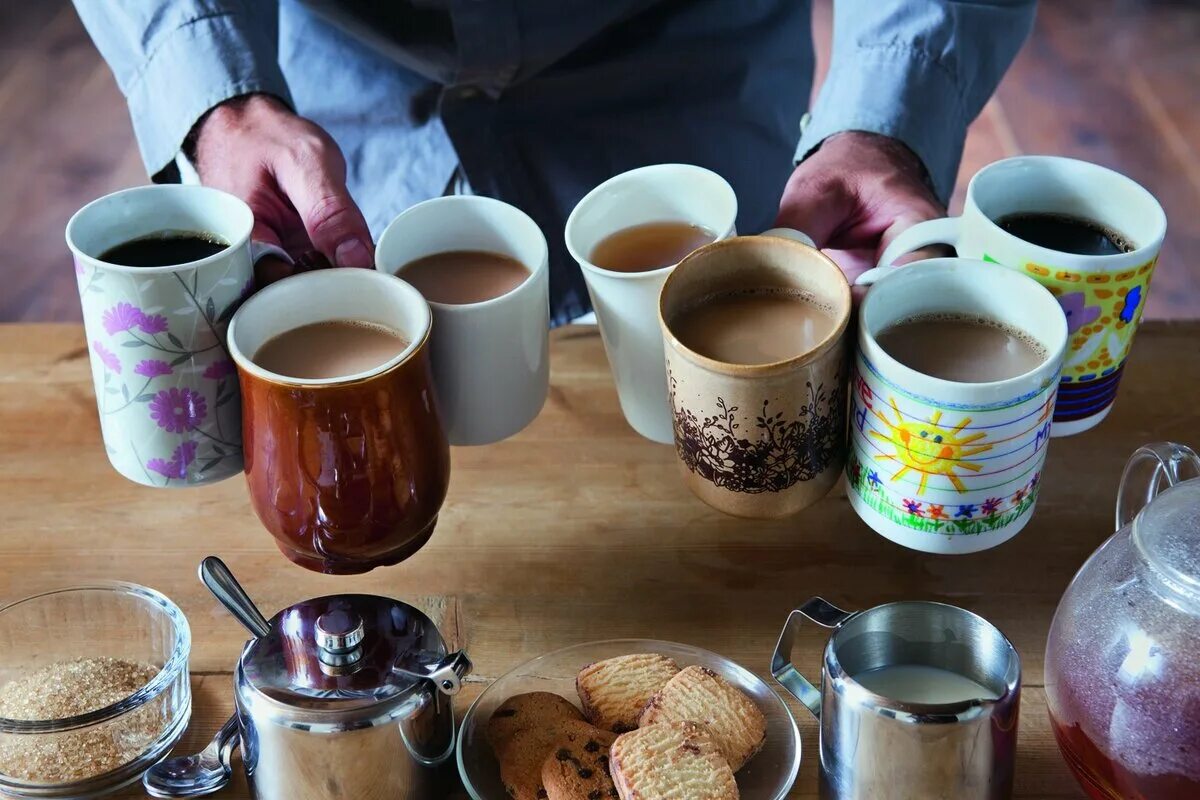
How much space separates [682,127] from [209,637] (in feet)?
2.45

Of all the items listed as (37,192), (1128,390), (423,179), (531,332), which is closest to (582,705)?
(531,332)

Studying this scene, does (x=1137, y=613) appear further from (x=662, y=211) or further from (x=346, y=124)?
(x=346, y=124)

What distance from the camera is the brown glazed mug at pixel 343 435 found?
812mm

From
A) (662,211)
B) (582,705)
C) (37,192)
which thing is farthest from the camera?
(37,192)

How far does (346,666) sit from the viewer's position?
775mm

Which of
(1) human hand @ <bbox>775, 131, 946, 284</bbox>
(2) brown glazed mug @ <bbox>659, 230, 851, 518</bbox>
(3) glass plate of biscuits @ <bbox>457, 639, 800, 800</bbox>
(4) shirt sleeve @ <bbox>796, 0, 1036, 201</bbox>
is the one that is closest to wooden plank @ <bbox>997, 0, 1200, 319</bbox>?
(4) shirt sleeve @ <bbox>796, 0, 1036, 201</bbox>

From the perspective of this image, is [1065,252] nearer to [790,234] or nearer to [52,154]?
[790,234]

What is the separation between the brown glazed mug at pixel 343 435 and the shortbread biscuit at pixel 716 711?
0.71ft

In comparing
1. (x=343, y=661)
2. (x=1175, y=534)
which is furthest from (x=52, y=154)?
(x=1175, y=534)

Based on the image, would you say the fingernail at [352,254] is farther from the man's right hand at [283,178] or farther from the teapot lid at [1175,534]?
the teapot lid at [1175,534]

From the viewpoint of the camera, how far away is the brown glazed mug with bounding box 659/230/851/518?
81 centimetres

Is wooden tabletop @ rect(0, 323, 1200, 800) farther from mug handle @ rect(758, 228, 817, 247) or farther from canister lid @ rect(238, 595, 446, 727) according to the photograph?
mug handle @ rect(758, 228, 817, 247)

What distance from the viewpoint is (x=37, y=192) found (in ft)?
8.63

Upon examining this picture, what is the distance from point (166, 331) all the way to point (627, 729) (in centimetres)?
39
